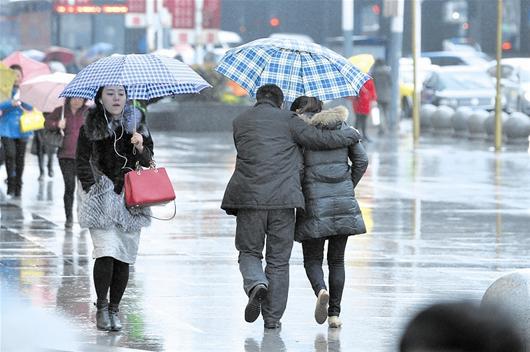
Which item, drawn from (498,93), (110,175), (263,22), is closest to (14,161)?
(110,175)

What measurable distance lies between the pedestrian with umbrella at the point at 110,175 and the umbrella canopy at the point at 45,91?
806 centimetres

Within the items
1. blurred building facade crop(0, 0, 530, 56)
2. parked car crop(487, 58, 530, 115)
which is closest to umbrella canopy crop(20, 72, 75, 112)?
parked car crop(487, 58, 530, 115)

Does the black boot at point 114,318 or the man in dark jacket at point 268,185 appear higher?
the man in dark jacket at point 268,185

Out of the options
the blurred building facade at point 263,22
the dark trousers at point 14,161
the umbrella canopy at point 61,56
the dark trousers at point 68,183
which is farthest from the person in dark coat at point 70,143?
the umbrella canopy at point 61,56

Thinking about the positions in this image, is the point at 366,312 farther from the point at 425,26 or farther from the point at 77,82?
the point at 425,26

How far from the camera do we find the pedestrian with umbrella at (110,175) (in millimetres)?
8195

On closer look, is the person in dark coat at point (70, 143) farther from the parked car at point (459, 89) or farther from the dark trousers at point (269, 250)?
the parked car at point (459, 89)

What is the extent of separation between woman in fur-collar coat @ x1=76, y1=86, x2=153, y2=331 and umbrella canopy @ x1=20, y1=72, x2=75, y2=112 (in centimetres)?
811

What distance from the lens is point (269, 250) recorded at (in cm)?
848

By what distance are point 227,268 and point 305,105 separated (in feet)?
9.75

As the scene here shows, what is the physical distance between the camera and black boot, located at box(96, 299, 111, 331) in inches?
327

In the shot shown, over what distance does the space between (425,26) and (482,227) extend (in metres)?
55.2

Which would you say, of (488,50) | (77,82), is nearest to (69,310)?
(77,82)

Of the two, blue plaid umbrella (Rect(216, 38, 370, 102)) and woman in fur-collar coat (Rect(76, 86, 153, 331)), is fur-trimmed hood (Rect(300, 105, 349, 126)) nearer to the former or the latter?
blue plaid umbrella (Rect(216, 38, 370, 102))
